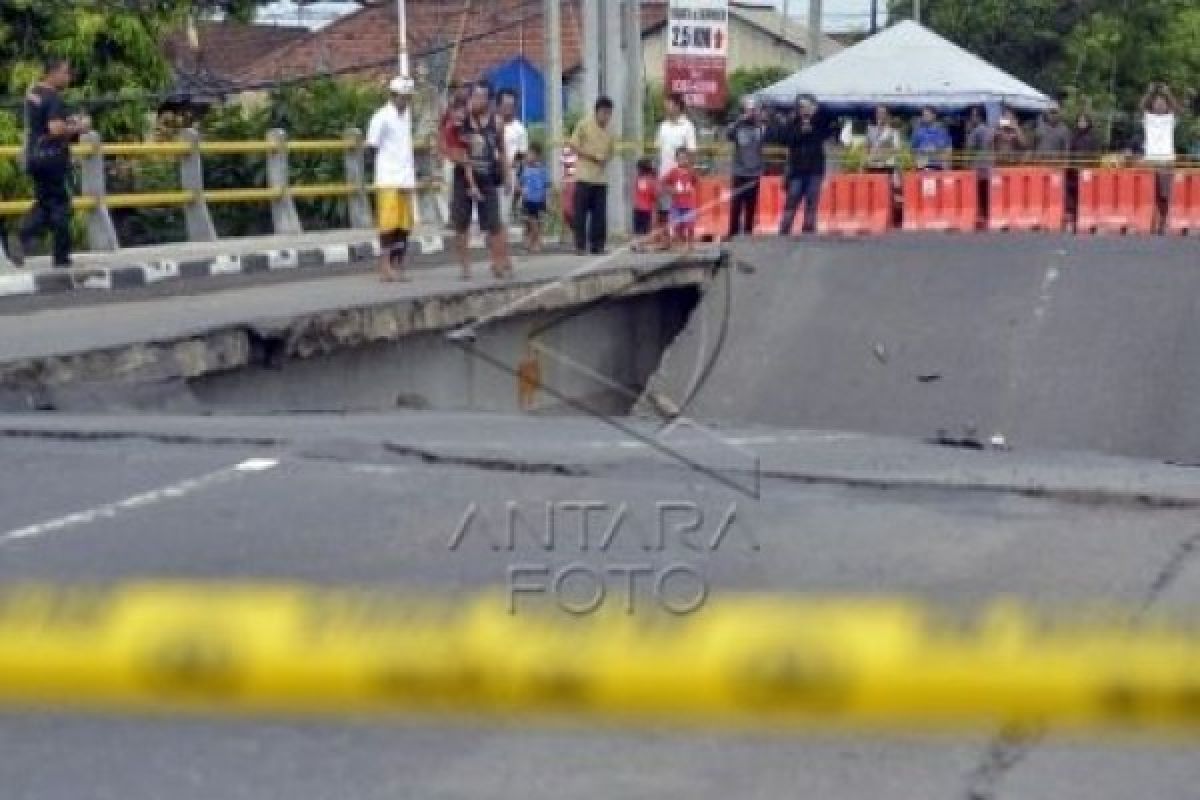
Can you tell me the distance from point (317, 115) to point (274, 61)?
3134 cm

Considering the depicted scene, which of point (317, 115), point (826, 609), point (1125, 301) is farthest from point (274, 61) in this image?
point (826, 609)

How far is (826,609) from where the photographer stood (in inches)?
84.7

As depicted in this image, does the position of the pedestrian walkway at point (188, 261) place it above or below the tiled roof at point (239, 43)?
below

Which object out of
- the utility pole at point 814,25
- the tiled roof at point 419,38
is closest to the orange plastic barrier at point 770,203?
the utility pole at point 814,25

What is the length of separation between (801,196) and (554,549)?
1470cm

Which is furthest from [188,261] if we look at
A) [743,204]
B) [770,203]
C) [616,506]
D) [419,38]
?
[419,38]

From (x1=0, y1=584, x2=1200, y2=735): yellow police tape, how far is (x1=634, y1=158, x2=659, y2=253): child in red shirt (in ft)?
64.7

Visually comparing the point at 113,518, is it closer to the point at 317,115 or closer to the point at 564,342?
the point at 564,342

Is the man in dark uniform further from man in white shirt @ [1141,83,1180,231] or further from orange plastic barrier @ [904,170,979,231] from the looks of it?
man in white shirt @ [1141,83,1180,231]

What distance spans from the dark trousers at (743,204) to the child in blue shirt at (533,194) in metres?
1.98

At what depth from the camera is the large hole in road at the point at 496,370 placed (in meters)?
12.6

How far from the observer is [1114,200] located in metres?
25.3

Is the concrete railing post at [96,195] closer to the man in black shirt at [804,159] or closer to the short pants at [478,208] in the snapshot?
the short pants at [478,208]

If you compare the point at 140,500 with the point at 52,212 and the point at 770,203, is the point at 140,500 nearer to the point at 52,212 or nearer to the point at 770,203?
the point at 52,212
